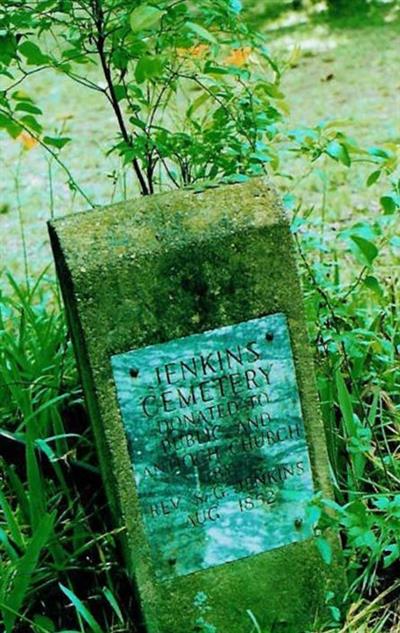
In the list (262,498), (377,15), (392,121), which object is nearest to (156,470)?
(262,498)

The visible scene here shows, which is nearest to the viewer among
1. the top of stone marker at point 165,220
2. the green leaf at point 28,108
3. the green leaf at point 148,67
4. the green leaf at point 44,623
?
the top of stone marker at point 165,220

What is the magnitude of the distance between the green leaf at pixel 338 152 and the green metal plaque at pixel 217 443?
0.36 m

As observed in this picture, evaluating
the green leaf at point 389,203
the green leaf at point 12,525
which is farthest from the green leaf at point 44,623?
the green leaf at point 389,203

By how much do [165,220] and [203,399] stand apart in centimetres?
31

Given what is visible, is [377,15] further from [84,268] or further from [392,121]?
[84,268]

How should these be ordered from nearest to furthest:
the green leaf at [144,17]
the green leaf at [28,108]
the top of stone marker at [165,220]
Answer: the green leaf at [144,17]
the top of stone marker at [165,220]
the green leaf at [28,108]

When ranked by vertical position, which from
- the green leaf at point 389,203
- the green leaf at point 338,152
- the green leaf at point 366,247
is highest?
the green leaf at point 338,152

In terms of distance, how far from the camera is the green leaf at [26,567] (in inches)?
79.0

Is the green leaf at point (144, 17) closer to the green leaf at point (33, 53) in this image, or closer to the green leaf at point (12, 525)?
the green leaf at point (33, 53)

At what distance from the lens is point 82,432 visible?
8.25 feet

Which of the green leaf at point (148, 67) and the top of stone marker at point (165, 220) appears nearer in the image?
the top of stone marker at point (165, 220)

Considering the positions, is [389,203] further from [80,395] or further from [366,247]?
[80,395]

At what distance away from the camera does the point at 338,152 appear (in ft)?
7.05

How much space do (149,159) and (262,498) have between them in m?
0.73
